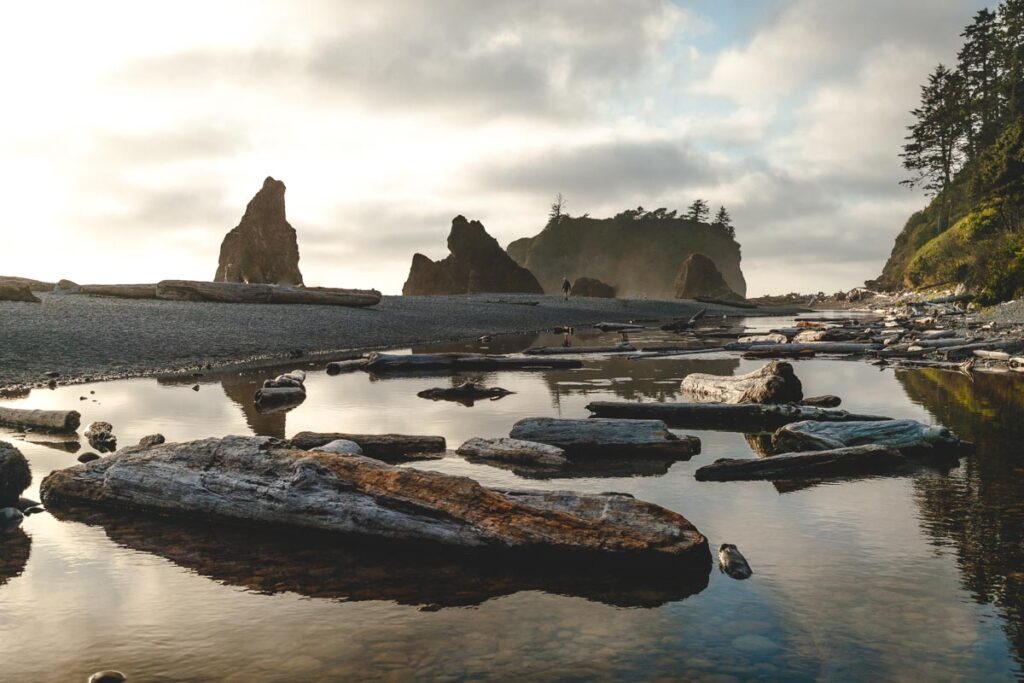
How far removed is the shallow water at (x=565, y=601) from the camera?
3252mm

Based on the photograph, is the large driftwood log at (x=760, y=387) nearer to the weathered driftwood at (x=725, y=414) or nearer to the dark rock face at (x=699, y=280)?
the weathered driftwood at (x=725, y=414)

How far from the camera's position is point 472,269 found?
100 m

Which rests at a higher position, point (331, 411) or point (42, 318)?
point (42, 318)

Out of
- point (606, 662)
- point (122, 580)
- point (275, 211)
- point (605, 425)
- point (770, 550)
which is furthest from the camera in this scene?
point (275, 211)

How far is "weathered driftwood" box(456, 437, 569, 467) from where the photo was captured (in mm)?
7156

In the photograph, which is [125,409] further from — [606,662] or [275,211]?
[275,211]

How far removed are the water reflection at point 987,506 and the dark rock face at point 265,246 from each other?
57.9m

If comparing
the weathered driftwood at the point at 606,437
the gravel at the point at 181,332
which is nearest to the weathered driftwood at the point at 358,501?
the weathered driftwood at the point at 606,437

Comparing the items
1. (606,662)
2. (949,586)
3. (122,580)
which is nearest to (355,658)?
(606,662)

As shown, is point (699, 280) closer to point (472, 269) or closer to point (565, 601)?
point (472, 269)

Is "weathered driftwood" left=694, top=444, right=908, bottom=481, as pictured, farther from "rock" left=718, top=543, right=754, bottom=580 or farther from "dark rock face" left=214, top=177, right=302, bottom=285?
"dark rock face" left=214, top=177, right=302, bottom=285

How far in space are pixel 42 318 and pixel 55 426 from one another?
13182mm

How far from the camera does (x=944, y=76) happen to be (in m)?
71.9

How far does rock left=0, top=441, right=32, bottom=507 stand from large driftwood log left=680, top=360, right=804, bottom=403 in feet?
29.9
